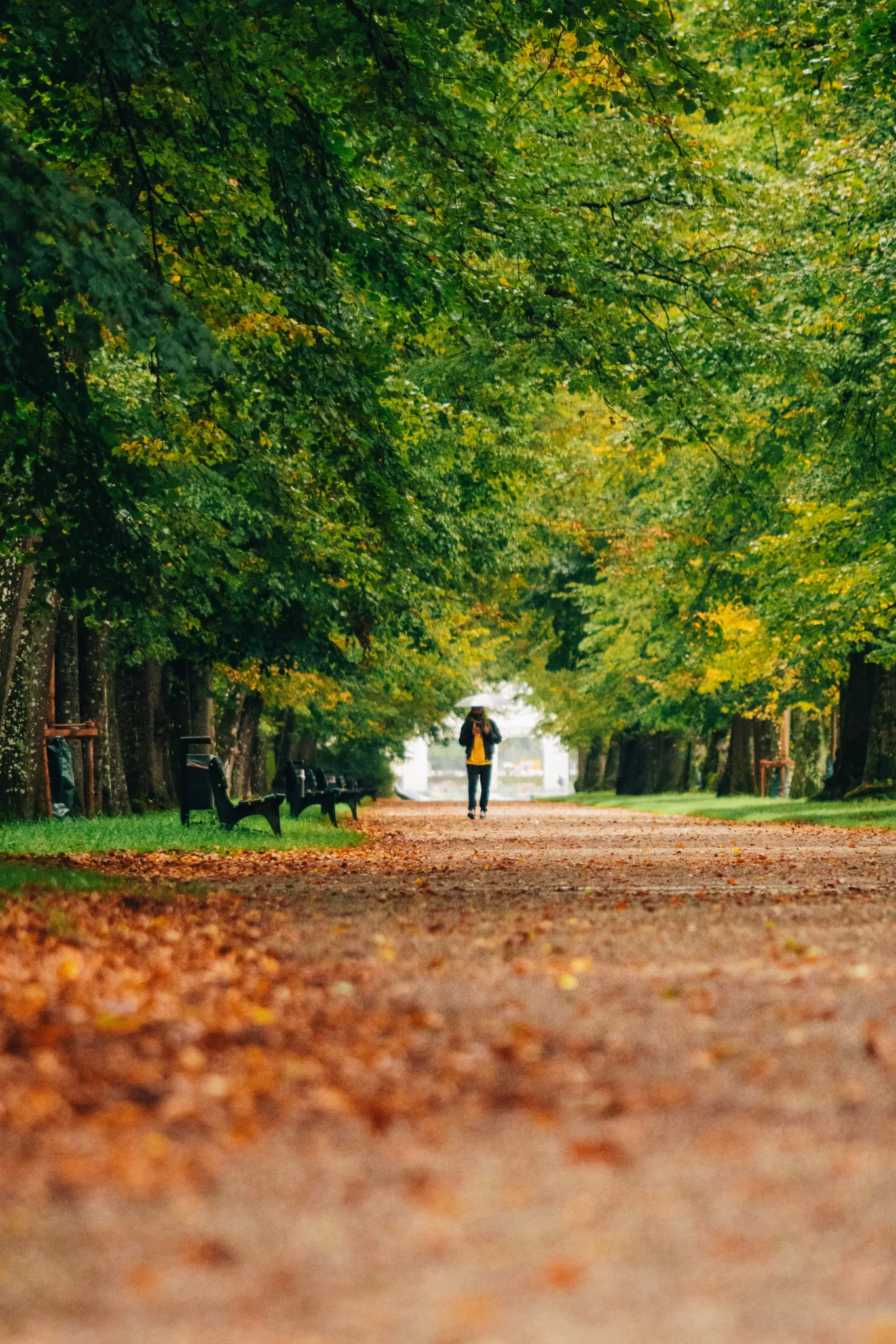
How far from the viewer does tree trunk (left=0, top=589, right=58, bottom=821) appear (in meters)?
19.3

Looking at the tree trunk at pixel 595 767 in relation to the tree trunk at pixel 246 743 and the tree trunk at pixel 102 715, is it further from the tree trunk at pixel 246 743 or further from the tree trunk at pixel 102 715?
the tree trunk at pixel 102 715

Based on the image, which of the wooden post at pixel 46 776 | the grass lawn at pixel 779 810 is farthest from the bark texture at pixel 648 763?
the wooden post at pixel 46 776

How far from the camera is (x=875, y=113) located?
19891 mm

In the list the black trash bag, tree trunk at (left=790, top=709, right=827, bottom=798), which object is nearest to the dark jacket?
the black trash bag

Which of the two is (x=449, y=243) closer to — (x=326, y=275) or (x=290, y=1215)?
(x=326, y=275)

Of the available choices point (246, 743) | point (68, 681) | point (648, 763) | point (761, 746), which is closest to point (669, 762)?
point (648, 763)

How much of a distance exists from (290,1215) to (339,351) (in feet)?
33.4

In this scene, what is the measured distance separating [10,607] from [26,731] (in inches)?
141

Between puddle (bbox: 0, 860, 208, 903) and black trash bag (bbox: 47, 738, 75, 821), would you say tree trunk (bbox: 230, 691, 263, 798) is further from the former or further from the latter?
puddle (bbox: 0, 860, 208, 903)

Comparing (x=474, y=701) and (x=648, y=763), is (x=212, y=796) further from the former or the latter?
(x=648, y=763)

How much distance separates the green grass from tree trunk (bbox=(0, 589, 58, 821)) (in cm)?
54

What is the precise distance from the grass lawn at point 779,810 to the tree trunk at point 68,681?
10.5 m

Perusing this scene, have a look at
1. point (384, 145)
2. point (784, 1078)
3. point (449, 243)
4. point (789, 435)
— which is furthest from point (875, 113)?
point (784, 1078)

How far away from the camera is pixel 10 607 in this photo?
16172 mm
